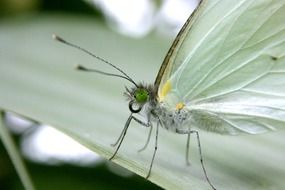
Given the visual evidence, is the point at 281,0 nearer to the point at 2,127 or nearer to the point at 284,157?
the point at 284,157

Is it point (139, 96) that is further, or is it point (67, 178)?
point (67, 178)

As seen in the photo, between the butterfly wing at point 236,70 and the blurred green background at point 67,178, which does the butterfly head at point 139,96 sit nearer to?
the butterfly wing at point 236,70

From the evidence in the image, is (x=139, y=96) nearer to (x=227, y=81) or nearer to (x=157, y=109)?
(x=157, y=109)

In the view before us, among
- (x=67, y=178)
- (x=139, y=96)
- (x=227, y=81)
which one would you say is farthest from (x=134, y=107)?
(x=67, y=178)

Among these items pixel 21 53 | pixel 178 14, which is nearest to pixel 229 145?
pixel 21 53

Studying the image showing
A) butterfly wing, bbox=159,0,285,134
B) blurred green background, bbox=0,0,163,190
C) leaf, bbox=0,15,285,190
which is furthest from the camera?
blurred green background, bbox=0,0,163,190

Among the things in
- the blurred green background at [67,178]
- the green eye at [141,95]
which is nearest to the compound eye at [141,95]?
the green eye at [141,95]

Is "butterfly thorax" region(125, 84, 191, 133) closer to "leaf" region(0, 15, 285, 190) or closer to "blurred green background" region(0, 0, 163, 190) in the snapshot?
"leaf" region(0, 15, 285, 190)

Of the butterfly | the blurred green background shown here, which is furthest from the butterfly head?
the blurred green background
